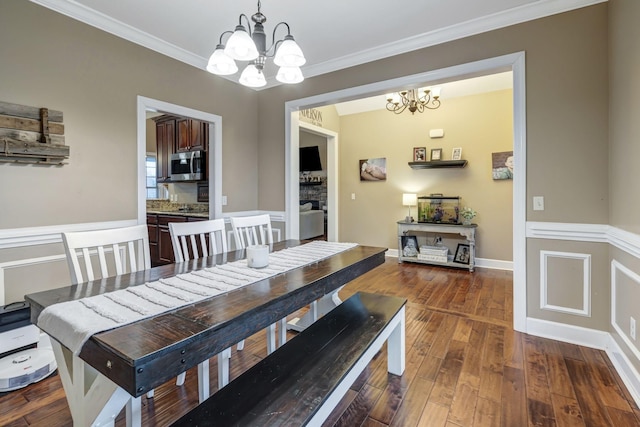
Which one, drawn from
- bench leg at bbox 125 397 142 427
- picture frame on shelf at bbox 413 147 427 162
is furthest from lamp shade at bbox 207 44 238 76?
picture frame on shelf at bbox 413 147 427 162

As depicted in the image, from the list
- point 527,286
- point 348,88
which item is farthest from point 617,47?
point 348,88

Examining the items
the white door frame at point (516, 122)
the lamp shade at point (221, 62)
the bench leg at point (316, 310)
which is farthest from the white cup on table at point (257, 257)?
the white door frame at point (516, 122)

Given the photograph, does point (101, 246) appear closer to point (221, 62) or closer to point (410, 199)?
point (221, 62)

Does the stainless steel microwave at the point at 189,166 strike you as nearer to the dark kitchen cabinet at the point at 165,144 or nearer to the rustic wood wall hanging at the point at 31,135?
the dark kitchen cabinet at the point at 165,144

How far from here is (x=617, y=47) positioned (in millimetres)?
2100

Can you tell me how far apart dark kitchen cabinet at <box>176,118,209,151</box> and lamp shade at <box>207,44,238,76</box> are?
2935 millimetres

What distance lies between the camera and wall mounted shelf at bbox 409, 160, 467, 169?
4824 millimetres

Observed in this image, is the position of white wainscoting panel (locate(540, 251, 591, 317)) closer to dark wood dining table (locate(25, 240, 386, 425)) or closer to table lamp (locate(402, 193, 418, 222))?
dark wood dining table (locate(25, 240, 386, 425))

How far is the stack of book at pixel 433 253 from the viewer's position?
15.9ft

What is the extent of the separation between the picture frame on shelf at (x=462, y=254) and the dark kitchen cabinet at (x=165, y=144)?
4.88m

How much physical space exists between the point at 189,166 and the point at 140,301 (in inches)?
156

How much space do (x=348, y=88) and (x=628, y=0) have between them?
2.21 meters

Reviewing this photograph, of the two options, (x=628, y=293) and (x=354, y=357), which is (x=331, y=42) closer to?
(x=354, y=357)

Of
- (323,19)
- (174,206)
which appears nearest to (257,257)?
(323,19)
